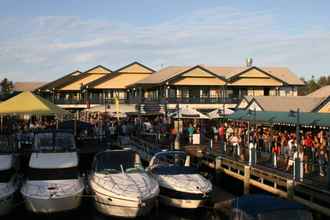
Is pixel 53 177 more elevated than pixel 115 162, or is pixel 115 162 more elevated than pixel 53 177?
pixel 115 162

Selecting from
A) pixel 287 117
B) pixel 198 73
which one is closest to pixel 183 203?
pixel 287 117

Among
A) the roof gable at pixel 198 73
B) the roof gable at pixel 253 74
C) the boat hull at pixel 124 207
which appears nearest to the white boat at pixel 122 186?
the boat hull at pixel 124 207

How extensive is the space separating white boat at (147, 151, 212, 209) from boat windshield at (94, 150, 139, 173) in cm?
135

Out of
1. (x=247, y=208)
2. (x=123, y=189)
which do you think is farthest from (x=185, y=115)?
(x=247, y=208)

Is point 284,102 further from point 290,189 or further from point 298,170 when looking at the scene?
point 290,189

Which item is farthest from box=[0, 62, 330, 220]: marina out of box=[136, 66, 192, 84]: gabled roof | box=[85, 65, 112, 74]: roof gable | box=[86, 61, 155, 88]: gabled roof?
box=[85, 65, 112, 74]: roof gable

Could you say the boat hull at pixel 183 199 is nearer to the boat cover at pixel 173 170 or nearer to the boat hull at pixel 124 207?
the boat cover at pixel 173 170

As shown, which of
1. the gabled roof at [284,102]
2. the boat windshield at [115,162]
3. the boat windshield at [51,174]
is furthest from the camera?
the gabled roof at [284,102]

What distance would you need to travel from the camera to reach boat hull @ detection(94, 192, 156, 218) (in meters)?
18.9

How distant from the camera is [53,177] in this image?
69.1ft

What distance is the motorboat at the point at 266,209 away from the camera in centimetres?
1428

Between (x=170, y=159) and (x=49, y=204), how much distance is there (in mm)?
7027

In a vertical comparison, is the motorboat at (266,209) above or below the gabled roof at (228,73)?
below

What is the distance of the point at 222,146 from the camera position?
2880 centimetres
